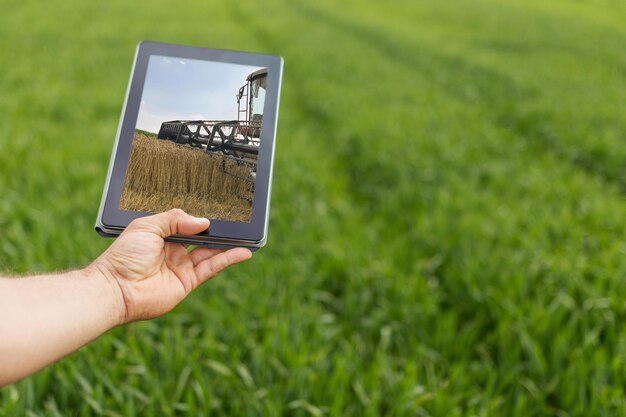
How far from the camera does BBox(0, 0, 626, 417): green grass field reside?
220 centimetres

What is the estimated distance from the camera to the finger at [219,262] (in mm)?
1396

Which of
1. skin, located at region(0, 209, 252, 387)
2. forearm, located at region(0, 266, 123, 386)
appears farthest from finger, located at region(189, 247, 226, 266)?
forearm, located at region(0, 266, 123, 386)

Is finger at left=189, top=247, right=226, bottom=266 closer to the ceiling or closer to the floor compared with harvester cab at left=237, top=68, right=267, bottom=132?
closer to the floor

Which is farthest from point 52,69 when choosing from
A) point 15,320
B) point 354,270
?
point 15,320

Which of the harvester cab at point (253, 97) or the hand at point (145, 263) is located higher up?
the harvester cab at point (253, 97)

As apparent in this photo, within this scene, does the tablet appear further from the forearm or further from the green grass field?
the green grass field

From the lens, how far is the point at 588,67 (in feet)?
33.1

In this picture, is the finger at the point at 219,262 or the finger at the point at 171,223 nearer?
the finger at the point at 171,223

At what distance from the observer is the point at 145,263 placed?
1.31 m

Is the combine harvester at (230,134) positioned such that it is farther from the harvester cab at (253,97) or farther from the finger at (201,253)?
the finger at (201,253)

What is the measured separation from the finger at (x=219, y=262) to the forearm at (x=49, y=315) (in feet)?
0.74

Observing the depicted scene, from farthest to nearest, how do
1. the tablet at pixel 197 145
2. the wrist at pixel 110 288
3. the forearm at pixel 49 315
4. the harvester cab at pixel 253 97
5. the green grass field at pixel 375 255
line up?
1. the green grass field at pixel 375 255
2. the harvester cab at pixel 253 97
3. the tablet at pixel 197 145
4. the wrist at pixel 110 288
5. the forearm at pixel 49 315

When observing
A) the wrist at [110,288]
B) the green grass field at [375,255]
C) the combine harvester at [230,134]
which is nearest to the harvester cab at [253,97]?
the combine harvester at [230,134]

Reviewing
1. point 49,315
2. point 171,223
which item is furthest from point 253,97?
point 49,315
